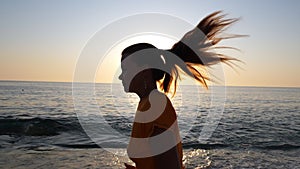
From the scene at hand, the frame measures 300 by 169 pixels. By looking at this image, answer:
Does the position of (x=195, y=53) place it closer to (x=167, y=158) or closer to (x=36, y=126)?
(x=167, y=158)

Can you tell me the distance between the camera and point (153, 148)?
1.88 metres

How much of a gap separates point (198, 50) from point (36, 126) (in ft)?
52.8

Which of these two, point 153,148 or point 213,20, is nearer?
point 153,148

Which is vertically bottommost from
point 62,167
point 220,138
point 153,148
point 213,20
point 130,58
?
point 220,138

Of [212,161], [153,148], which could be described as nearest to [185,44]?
[153,148]

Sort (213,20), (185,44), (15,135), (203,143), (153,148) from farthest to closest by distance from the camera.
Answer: (15,135) < (203,143) < (213,20) < (185,44) < (153,148)

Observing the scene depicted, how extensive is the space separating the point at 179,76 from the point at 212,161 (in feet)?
27.5

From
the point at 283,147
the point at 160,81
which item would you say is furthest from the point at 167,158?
the point at 283,147

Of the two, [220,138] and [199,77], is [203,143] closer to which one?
[220,138]

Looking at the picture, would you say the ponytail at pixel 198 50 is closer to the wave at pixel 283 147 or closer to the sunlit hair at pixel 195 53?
the sunlit hair at pixel 195 53

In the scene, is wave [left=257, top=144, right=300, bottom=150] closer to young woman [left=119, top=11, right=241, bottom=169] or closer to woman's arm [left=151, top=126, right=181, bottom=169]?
young woman [left=119, top=11, right=241, bottom=169]

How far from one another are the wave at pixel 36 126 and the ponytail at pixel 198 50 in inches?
537

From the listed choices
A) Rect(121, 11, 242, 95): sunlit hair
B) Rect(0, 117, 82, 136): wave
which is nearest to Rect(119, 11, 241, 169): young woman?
Rect(121, 11, 242, 95): sunlit hair

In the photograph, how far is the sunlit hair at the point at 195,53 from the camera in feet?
7.87
